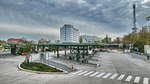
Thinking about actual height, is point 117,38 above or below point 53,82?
above

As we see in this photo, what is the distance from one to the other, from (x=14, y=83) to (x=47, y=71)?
7.81m

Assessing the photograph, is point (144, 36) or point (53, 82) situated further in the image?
point (144, 36)

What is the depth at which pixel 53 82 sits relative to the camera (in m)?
16.5

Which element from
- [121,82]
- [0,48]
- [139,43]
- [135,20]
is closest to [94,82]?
[121,82]

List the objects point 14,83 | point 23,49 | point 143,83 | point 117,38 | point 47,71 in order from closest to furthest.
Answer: point 14,83 < point 143,83 < point 47,71 < point 23,49 < point 117,38

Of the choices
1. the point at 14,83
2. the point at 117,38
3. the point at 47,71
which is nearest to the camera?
the point at 14,83

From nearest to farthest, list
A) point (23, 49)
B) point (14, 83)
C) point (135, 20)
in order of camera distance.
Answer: point (14, 83) < point (23, 49) < point (135, 20)

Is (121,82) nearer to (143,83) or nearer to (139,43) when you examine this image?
(143,83)

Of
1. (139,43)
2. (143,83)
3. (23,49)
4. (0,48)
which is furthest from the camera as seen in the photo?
(139,43)

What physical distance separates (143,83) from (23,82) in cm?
1535

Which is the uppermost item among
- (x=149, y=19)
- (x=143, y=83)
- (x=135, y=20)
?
(x=135, y=20)

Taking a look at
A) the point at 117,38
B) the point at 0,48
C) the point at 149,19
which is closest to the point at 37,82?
the point at 0,48

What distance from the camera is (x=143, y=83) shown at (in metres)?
16.8

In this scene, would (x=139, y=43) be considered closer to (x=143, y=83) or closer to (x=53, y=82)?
(x=143, y=83)
